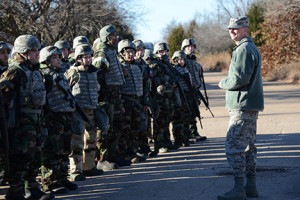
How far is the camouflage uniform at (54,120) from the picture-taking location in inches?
250

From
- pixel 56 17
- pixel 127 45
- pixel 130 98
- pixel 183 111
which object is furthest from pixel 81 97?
pixel 56 17

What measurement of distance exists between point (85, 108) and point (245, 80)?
108 inches

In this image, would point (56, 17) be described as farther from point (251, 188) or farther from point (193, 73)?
point (251, 188)

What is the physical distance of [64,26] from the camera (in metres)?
18.5

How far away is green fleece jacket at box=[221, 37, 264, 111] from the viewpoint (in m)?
5.59

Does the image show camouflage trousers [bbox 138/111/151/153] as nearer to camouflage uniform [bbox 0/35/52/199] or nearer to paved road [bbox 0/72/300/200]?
paved road [bbox 0/72/300/200]

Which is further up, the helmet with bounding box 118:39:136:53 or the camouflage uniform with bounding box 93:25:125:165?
the helmet with bounding box 118:39:136:53

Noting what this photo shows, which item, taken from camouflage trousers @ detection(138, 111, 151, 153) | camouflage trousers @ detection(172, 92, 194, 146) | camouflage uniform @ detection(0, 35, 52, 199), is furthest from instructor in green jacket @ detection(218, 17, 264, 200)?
camouflage trousers @ detection(172, 92, 194, 146)

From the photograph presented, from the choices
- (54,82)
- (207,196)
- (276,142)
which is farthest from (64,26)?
(207,196)

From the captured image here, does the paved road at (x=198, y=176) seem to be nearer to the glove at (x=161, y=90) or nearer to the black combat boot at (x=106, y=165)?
the black combat boot at (x=106, y=165)

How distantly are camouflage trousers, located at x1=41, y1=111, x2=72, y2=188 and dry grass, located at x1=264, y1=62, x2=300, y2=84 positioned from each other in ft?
78.5

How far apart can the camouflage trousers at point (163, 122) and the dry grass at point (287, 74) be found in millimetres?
20237

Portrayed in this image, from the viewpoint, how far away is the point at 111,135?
26.8ft

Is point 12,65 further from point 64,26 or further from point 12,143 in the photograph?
point 64,26
